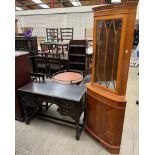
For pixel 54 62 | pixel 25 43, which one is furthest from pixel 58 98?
pixel 25 43

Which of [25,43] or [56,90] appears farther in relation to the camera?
[25,43]

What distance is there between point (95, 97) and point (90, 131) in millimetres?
560

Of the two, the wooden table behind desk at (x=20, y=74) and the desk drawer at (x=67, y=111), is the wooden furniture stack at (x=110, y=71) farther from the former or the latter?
the wooden table behind desk at (x=20, y=74)

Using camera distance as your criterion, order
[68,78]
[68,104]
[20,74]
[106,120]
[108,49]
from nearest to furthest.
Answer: [108,49], [106,120], [68,104], [20,74], [68,78]

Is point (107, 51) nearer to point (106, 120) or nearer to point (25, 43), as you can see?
point (106, 120)

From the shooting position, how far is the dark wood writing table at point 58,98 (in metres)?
1.84

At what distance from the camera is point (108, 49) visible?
1.61 metres

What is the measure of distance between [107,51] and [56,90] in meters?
0.90

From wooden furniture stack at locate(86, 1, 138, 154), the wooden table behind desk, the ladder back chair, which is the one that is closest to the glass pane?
wooden furniture stack at locate(86, 1, 138, 154)

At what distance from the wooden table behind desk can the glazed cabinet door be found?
3.76 feet

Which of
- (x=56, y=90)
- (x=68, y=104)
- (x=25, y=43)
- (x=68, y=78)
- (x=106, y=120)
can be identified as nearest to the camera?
(x=106, y=120)

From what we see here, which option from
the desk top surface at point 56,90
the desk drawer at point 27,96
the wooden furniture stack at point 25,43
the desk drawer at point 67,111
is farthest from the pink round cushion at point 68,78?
the wooden furniture stack at point 25,43

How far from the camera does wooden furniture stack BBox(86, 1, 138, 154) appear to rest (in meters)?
1.36
